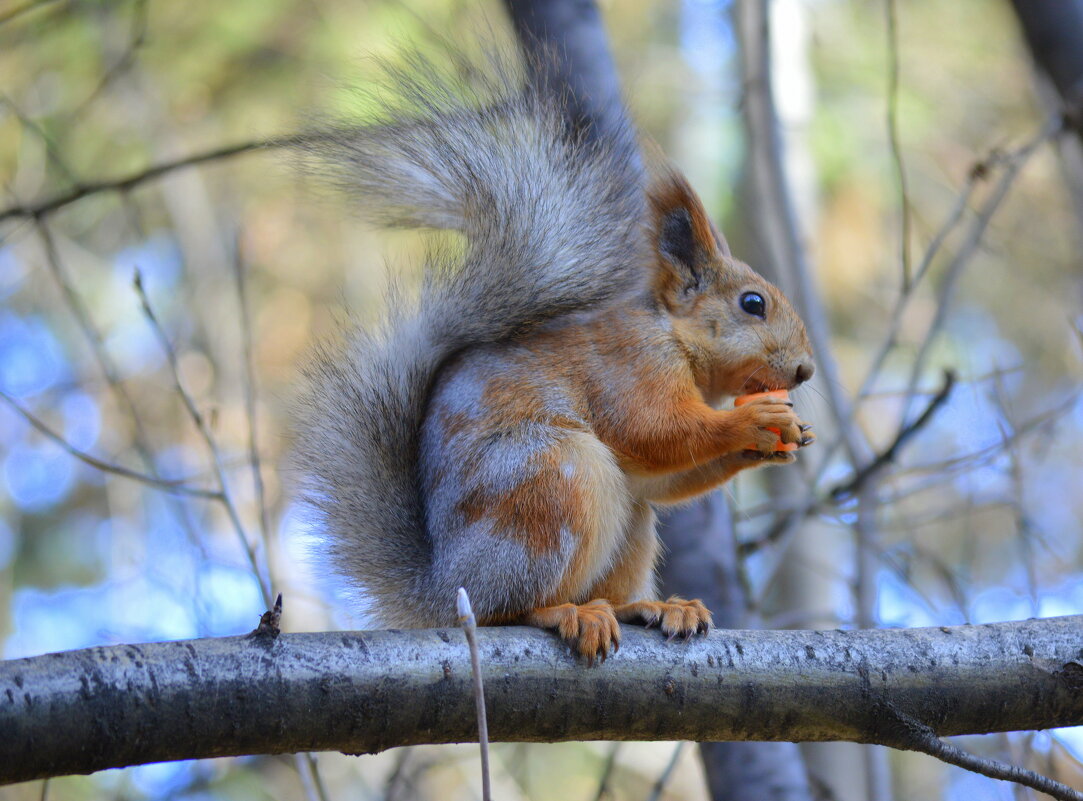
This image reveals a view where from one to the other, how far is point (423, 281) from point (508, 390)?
0.35 metres

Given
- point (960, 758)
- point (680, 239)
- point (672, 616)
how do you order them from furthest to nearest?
point (680, 239) < point (672, 616) < point (960, 758)

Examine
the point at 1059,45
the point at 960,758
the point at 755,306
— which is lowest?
the point at 960,758

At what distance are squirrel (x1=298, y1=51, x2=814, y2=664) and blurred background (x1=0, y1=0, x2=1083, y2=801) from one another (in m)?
0.51

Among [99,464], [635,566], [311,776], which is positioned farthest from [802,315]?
[99,464]

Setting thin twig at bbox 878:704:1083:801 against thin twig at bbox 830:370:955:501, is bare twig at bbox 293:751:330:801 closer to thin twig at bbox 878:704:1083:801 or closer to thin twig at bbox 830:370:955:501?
thin twig at bbox 878:704:1083:801

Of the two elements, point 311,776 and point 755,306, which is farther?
point 755,306

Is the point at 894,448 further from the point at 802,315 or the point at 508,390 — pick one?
the point at 508,390

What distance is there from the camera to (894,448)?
2623 mm

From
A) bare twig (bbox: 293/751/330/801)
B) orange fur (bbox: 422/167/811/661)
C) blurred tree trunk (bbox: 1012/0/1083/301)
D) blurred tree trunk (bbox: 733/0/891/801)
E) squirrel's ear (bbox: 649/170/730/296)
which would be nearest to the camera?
bare twig (bbox: 293/751/330/801)

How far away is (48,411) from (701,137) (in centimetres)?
454

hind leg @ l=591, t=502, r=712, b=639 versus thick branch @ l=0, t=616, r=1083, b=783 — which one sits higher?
hind leg @ l=591, t=502, r=712, b=639

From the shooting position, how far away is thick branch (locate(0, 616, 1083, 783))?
1.47 meters

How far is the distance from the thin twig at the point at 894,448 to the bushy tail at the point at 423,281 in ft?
2.82

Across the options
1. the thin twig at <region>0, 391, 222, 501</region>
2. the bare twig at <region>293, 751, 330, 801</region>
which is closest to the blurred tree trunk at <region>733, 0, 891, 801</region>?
the bare twig at <region>293, 751, 330, 801</region>
